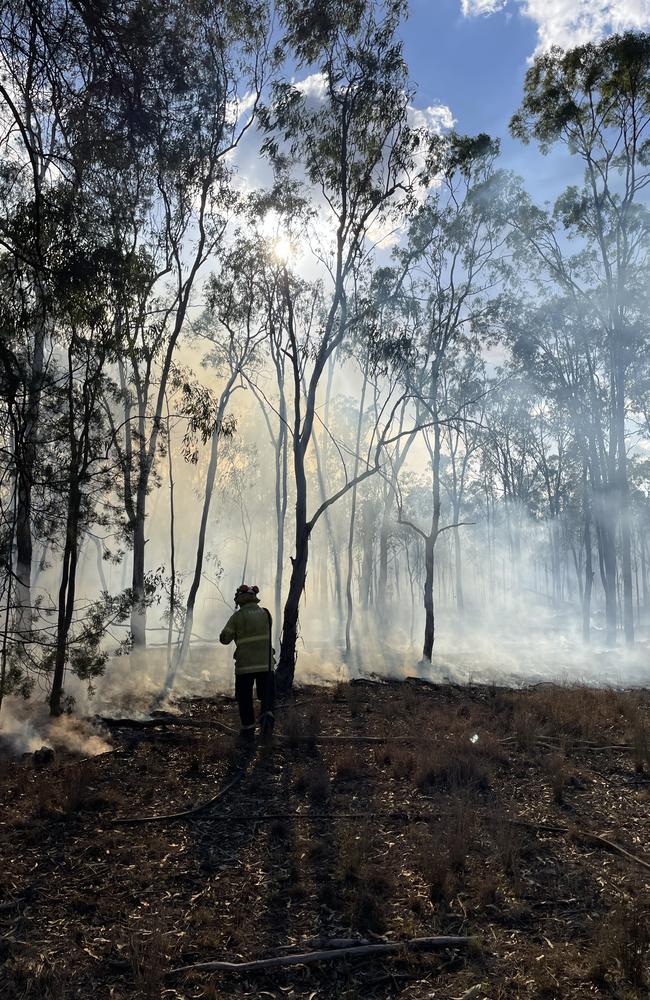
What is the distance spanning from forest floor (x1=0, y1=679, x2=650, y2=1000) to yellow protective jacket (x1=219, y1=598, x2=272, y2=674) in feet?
3.16

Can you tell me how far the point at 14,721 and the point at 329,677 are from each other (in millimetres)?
8430

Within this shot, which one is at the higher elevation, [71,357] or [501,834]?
[71,357]

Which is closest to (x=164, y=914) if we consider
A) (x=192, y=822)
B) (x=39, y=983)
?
(x=39, y=983)

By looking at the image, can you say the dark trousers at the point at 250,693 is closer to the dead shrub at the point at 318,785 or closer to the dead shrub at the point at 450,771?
the dead shrub at the point at 318,785

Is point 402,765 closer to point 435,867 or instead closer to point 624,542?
point 435,867

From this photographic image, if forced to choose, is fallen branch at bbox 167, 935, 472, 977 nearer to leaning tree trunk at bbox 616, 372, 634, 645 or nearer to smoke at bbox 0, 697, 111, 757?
smoke at bbox 0, 697, 111, 757

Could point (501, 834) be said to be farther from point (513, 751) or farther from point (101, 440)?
point (101, 440)

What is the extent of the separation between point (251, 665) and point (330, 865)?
358 centimetres

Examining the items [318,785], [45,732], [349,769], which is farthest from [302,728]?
A: [45,732]

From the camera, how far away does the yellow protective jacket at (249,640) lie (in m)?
8.44

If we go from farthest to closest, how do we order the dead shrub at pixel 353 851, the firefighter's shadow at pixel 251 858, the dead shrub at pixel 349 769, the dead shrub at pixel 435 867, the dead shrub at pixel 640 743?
the dead shrub at pixel 640 743
the dead shrub at pixel 349 769
the dead shrub at pixel 353 851
the dead shrub at pixel 435 867
the firefighter's shadow at pixel 251 858

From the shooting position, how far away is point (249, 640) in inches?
334

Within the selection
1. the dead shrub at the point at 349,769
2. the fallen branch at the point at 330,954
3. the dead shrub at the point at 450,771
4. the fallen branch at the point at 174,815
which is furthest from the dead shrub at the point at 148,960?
the dead shrub at the point at 450,771

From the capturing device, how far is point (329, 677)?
15.9m
